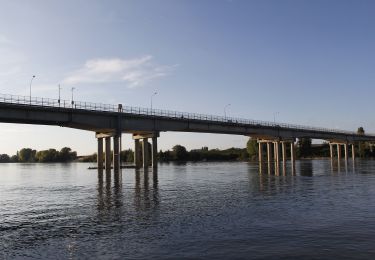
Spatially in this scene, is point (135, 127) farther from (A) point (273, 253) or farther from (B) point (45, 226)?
(A) point (273, 253)

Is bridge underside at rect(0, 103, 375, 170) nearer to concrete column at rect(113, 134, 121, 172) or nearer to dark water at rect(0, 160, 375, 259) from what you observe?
concrete column at rect(113, 134, 121, 172)

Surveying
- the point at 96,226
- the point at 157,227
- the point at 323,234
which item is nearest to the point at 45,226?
the point at 96,226

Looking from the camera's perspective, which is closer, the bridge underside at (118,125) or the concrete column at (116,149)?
the bridge underside at (118,125)

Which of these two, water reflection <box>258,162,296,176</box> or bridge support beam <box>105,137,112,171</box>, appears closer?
water reflection <box>258,162,296,176</box>

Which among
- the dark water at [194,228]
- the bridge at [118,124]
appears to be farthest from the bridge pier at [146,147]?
the dark water at [194,228]

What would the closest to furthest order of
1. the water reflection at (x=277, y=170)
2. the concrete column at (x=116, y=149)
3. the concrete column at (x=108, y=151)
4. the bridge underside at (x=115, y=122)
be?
the bridge underside at (x=115, y=122)
the water reflection at (x=277, y=170)
the concrete column at (x=116, y=149)
the concrete column at (x=108, y=151)

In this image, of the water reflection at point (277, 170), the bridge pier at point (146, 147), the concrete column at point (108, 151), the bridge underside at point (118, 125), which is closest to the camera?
the bridge underside at point (118, 125)

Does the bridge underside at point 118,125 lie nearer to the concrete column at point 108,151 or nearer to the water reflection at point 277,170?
the concrete column at point 108,151

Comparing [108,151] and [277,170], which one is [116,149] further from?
[277,170]

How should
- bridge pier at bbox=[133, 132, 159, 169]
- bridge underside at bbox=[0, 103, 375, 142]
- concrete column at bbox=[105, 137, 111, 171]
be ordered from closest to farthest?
1. bridge underside at bbox=[0, 103, 375, 142]
2. concrete column at bbox=[105, 137, 111, 171]
3. bridge pier at bbox=[133, 132, 159, 169]

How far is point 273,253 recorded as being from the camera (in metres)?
18.3

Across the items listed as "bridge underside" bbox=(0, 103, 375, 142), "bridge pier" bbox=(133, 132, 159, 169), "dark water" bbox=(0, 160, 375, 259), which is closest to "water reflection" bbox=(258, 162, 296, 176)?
"bridge underside" bbox=(0, 103, 375, 142)

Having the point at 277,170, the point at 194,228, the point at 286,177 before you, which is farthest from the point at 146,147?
the point at 194,228

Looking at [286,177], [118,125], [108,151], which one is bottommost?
[286,177]
